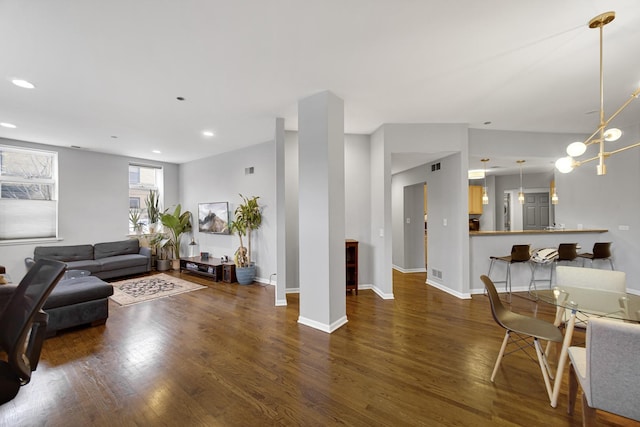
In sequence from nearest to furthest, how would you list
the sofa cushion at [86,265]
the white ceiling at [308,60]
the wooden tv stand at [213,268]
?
the white ceiling at [308,60]
the sofa cushion at [86,265]
the wooden tv stand at [213,268]

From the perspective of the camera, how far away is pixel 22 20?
1.98m

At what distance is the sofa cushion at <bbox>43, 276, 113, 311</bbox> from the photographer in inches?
120

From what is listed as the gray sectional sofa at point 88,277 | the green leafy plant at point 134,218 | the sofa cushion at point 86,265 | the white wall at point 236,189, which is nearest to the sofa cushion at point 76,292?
the gray sectional sofa at point 88,277

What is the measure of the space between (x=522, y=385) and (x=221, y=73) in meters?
4.08

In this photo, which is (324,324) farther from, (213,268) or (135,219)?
(135,219)

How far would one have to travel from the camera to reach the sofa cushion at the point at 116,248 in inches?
224

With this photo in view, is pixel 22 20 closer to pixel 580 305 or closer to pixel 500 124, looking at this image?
pixel 580 305

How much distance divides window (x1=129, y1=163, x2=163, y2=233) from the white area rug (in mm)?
1948

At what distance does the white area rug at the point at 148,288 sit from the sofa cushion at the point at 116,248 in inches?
34.7

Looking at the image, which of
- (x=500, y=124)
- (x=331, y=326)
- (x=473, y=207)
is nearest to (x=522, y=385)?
(x=331, y=326)

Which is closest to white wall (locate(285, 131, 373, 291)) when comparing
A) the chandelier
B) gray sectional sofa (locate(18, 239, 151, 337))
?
the chandelier

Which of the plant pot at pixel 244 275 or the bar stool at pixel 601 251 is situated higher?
the bar stool at pixel 601 251

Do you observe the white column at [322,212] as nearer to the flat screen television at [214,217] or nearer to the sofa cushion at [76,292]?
the sofa cushion at [76,292]

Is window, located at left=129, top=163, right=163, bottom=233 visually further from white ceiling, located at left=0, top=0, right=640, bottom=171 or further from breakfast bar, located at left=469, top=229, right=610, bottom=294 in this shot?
breakfast bar, located at left=469, top=229, right=610, bottom=294
